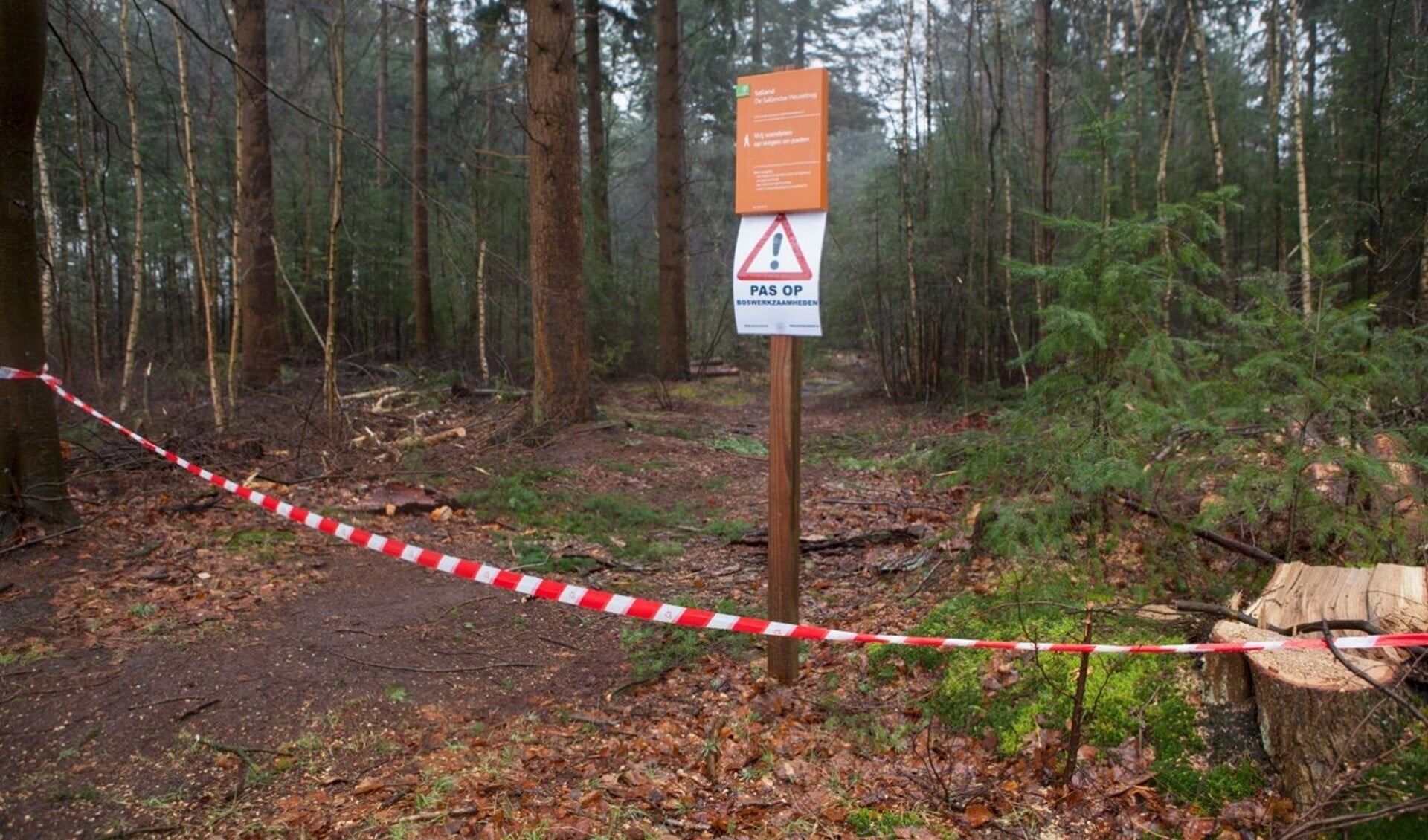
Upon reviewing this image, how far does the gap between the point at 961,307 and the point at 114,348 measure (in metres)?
16.5

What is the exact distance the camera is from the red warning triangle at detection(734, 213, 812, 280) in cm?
423

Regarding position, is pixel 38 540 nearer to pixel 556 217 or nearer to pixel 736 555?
pixel 736 555

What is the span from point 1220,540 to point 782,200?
3072 millimetres

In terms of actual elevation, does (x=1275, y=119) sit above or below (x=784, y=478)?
above

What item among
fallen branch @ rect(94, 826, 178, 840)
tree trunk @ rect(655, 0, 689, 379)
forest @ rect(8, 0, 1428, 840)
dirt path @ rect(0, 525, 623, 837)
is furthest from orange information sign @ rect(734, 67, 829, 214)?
tree trunk @ rect(655, 0, 689, 379)

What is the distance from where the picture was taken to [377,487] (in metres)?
8.38

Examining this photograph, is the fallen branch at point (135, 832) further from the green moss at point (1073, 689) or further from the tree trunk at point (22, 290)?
the tree trunk at point (22, 290)

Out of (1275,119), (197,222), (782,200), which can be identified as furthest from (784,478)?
(1275,119)

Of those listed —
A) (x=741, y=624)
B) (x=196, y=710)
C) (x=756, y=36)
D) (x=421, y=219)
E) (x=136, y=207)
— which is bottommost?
(x=196, y=710)

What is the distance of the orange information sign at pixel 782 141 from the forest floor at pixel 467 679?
252 cm

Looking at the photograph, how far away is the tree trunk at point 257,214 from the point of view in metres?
13.0

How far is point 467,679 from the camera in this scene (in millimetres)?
4820

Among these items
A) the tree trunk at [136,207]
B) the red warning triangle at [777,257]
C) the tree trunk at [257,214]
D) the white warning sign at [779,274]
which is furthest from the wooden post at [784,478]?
the tree trunk at [257,214]

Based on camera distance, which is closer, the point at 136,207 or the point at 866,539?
the point at 866,539
